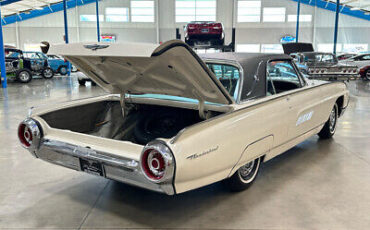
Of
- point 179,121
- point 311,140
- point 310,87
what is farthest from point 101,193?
point 311,140

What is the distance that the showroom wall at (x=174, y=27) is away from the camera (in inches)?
1034

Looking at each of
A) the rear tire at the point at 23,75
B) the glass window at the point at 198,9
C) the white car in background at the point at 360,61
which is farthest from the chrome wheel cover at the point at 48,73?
the white car in background at the point at 360,61

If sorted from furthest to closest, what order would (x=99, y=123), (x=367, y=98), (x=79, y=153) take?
(x=367, y=98), (x=99, y=123), (x=79, y=153)

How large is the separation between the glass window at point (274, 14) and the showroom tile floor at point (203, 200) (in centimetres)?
2433

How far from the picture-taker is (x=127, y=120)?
137 inches

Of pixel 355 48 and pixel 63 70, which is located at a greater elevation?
pixel 355 48

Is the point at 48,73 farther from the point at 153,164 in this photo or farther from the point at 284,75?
the point at 153,164

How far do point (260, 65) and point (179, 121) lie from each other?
0.98 meters

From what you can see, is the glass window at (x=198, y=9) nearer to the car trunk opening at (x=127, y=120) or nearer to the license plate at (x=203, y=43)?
the license plate at (x=203, y=43)

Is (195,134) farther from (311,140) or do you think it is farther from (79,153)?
(311,140)

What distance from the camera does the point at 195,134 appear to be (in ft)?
7.22

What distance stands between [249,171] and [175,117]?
3.01 feet

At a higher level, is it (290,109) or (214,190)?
(290,109)

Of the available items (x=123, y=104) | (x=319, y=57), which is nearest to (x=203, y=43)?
(x=319, y=57)
